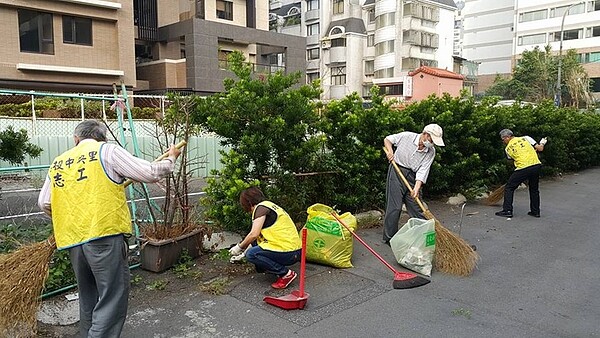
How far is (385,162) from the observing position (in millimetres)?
7652

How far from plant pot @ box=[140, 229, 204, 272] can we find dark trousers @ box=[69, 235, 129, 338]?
5.18ft

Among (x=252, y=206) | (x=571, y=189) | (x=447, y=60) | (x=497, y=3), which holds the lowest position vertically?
(x=571, y=189)

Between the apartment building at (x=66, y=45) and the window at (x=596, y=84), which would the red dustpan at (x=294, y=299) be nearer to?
the apartment building at (x=66, y=45)

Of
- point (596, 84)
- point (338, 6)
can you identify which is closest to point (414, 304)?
point (338, 6)

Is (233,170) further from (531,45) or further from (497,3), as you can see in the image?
(497,3)

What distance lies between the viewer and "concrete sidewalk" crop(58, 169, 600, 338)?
3.76m

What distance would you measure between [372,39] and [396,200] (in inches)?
1543

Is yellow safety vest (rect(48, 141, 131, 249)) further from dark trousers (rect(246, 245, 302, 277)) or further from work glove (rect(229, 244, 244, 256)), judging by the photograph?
dark trousers (rect(246, 245, 302, 277))

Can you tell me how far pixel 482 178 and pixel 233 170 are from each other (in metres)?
6.59

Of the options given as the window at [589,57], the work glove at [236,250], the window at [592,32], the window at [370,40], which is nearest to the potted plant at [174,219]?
the work glove at [236,250]

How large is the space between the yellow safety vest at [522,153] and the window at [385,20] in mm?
35039

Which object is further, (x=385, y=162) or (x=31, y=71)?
(x=31, y=71)

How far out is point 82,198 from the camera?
2.95 meters

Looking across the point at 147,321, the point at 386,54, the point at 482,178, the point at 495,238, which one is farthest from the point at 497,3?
the point at 147,321
